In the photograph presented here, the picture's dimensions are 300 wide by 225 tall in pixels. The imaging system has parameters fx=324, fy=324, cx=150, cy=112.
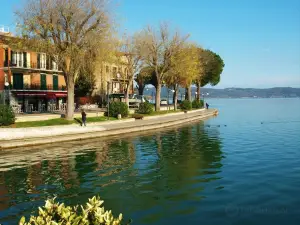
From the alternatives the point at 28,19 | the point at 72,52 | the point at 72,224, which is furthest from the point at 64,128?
the point at 72,224

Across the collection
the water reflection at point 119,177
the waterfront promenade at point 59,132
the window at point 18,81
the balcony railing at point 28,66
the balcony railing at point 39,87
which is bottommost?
the water reflection at point 119,177

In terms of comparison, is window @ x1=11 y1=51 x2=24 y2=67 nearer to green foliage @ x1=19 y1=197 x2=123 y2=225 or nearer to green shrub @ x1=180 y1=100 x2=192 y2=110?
green shrub @ x1=180 y1=100 x2=192 y2=110

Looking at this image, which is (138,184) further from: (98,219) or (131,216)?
(98,219)

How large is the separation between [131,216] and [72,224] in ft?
21.1

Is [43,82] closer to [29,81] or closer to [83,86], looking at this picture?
[29,81]

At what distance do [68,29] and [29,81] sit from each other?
Result: 17.8 meters

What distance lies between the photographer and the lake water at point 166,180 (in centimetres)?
1184

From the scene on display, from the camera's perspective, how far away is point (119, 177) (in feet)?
56.1

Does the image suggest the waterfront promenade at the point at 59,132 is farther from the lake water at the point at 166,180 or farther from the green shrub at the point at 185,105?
the green shrub at the point at 185,105

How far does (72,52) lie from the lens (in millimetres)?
34156

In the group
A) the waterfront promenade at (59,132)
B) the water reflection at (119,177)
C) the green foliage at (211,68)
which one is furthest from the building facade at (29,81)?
the green foliage at (211,68)

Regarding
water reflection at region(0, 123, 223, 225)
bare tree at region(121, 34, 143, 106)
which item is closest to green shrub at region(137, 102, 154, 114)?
bare tree at region(121, 34, 143, 106)

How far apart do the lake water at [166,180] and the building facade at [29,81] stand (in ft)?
70.3

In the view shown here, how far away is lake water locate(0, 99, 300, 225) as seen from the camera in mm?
11844
